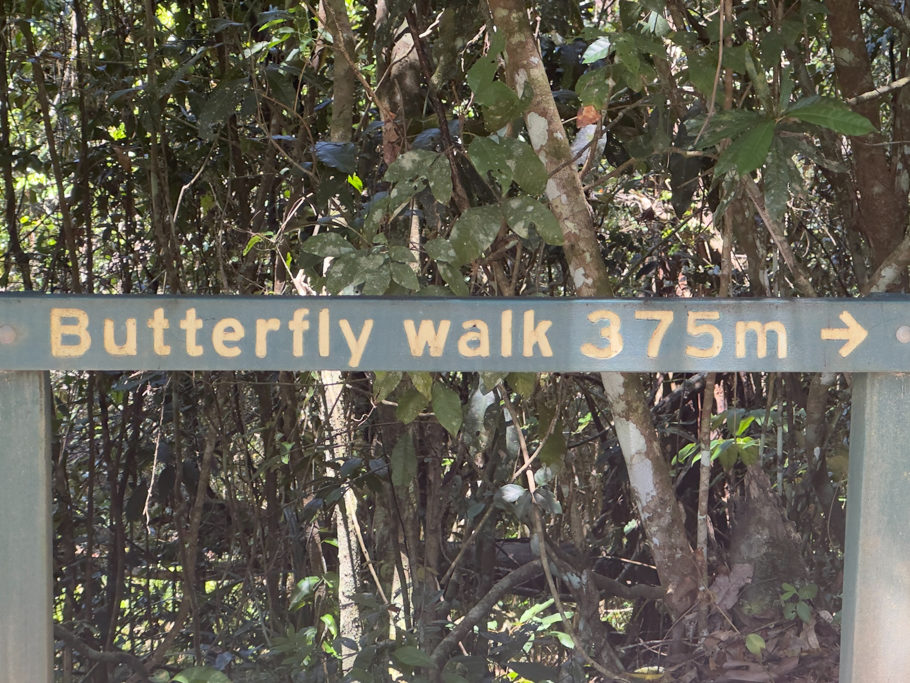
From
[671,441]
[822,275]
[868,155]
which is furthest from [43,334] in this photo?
[822,275]

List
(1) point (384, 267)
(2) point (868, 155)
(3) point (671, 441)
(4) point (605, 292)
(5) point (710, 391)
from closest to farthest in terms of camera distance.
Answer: (1) point (384, 267)
(4) point (605, 292)
(5) point (710, 391)
(2) point (868, 155)
(3) point (671, 441)

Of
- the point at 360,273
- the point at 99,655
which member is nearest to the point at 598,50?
the point at 360,273

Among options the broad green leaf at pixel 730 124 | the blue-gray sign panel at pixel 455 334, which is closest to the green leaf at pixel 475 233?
the broad green leaf at pixel 730 124

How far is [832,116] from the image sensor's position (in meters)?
1.63

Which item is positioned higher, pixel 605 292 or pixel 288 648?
pixel 605 292

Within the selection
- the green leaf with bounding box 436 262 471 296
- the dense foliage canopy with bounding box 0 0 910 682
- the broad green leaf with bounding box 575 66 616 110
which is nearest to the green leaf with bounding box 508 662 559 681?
the dense foliage canopy with bounding box 0 0 910 682

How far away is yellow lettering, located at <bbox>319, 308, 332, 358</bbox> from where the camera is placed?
4.50ft

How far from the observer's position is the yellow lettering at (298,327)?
137cm

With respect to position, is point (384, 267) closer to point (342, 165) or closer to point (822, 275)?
point (342, 165)

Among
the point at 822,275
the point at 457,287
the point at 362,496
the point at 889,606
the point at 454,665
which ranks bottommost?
the point at 454,665

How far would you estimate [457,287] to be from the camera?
6.33 feet

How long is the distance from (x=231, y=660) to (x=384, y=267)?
139 centimetres

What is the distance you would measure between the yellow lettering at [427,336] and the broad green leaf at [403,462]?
1.08 meters

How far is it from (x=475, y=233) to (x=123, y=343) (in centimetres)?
77
